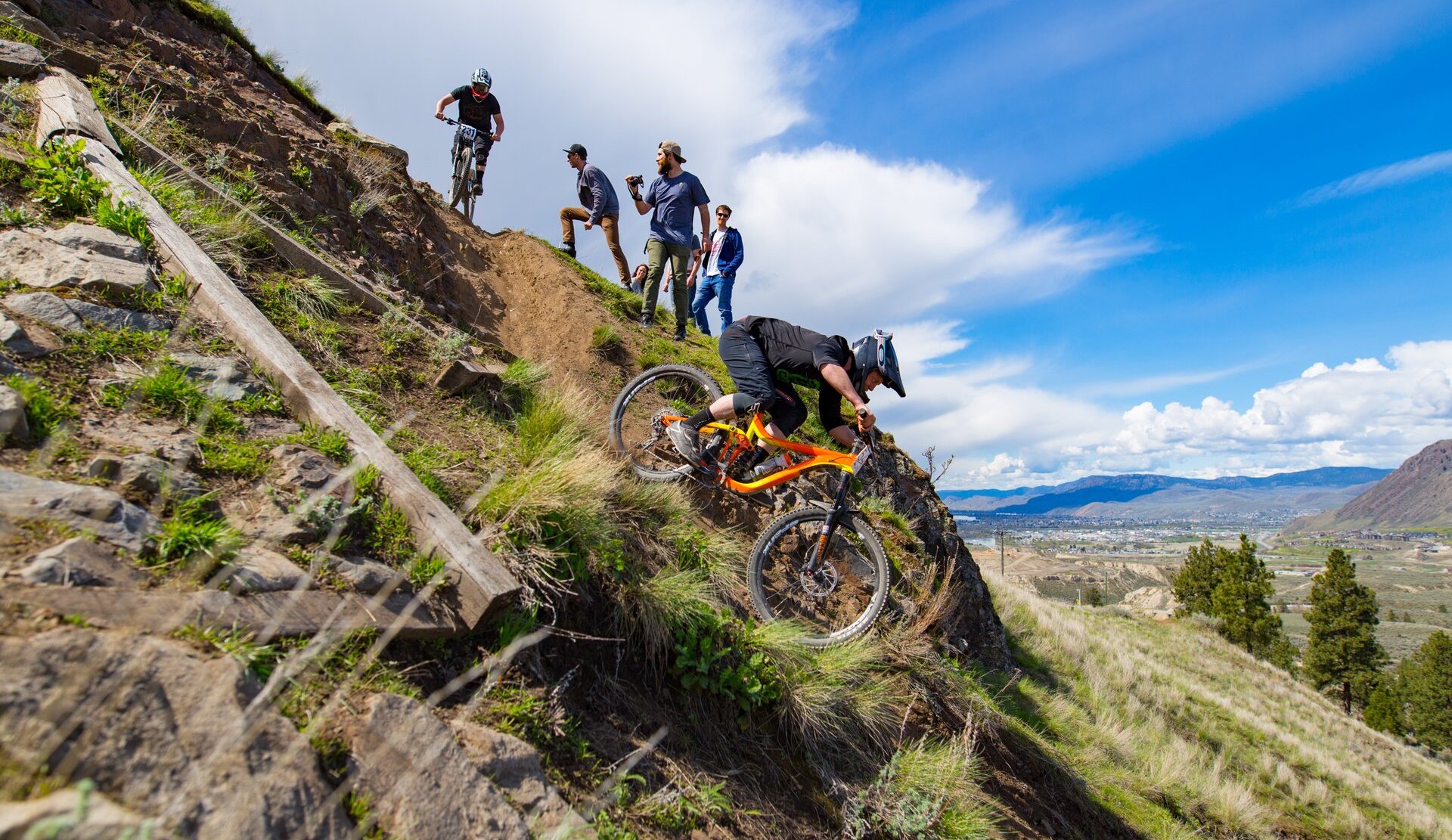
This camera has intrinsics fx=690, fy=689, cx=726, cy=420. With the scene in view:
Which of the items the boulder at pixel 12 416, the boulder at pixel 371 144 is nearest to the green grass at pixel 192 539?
the boulder at pixel 12 416

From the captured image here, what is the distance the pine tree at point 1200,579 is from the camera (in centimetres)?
5003

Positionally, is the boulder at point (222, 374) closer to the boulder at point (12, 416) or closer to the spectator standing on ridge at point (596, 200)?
the boulder at point (12, 416)

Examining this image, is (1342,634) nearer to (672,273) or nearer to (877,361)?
(672,273)

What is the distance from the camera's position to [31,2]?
270 inches

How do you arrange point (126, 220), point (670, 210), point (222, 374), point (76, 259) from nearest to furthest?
point (222, 374)
point (76, 259)
point (126, 220)
point (670, 210)

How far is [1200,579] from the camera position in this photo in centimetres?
5119

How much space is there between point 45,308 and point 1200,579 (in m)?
62.6

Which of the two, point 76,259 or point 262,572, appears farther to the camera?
point 76,259

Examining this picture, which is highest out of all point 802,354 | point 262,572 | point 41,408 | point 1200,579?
point 802,354

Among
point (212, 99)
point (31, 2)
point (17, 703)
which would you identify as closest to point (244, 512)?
point (17, 703)

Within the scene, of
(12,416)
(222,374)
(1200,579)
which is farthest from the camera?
(1200,579)

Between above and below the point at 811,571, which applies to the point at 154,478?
above

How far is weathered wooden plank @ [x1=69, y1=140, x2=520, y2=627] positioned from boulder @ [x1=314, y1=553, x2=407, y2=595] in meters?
0.23

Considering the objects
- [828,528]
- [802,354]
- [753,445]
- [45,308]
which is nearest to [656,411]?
[753,445]
